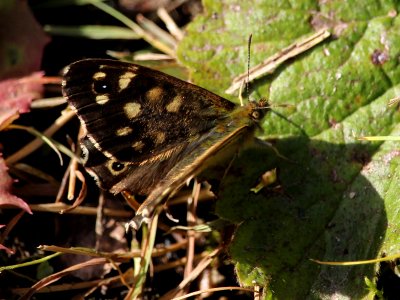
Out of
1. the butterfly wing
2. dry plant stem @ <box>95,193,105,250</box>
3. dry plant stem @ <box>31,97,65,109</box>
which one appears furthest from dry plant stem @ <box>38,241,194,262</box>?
dry plant stem @ <box>31,97,65,109</box>

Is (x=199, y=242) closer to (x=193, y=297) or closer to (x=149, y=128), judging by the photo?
(x=193, y=297)

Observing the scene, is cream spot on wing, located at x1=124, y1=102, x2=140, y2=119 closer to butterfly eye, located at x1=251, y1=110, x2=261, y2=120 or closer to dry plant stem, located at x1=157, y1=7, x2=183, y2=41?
butterfly eye, located at x1=251, y1=110, x2=261, y2=120

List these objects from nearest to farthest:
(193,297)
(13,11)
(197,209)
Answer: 1. (193,297)
2. (197,209)
3. (13,11)

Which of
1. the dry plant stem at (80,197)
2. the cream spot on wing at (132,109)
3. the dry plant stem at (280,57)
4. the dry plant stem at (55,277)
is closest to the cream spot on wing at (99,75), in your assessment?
the cream spot on wing at (132,109)

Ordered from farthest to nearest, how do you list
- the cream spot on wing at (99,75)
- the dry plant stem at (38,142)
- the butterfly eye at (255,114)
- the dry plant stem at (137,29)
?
1. the dry plant stem at (137,29)
2. the dry plant stem at (38,142)
3. the butterfly eye at (255,114)
4. the cream spot on wing at (99,75)

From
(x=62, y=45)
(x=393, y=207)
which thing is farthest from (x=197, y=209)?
(x=62, y=45)

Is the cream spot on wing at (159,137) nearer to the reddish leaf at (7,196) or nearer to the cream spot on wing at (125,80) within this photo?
the cream spot on wing at (125,80)
